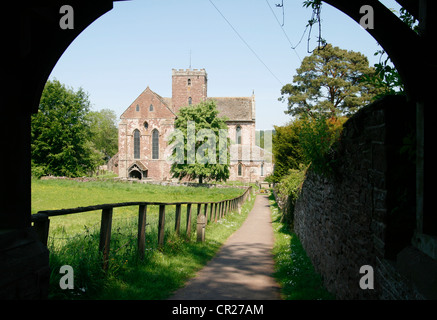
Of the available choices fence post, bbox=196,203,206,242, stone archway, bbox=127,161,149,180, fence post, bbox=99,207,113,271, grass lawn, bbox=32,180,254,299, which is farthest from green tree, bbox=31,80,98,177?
fence post, bbox=99,207,113,271

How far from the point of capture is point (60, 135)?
44.8m

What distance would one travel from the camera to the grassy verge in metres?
5.25

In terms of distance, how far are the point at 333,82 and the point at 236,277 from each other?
2809 centimetres

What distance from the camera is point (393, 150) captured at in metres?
3.03

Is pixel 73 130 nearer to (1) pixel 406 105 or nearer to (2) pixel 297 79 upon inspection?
(2) pixel 297 79

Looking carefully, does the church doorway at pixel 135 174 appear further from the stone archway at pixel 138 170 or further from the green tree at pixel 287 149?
the green tree at pixel 287 149

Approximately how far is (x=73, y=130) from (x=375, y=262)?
1888 inches

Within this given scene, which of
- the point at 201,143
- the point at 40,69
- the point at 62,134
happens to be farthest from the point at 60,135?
the point at 40,69

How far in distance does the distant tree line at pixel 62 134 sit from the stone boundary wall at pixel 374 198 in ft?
148

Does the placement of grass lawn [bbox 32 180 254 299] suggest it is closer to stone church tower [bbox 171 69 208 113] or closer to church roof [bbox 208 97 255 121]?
stone church tower [bbox 171 69 208 113]

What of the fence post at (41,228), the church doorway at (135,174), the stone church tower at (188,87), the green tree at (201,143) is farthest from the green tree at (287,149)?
the stone church tower at (188,87)

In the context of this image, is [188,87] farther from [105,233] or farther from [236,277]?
[105,233]

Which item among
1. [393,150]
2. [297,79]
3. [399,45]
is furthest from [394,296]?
[297,79]

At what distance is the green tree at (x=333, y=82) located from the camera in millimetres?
30594
